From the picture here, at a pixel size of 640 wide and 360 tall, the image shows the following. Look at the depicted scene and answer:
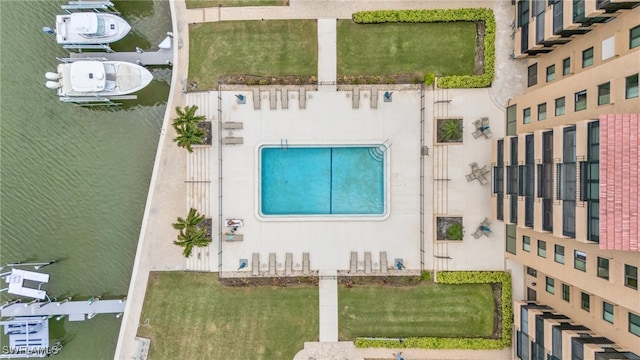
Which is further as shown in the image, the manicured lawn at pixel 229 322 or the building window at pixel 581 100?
the manicured lawn at pixel 229 322

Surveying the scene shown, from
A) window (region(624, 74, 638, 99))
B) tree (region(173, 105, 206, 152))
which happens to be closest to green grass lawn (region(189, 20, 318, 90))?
tree (region(173, 105, 206, 152))

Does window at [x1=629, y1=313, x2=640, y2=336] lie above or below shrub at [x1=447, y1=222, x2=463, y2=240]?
below

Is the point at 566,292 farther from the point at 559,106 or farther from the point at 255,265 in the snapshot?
the point at 255,265

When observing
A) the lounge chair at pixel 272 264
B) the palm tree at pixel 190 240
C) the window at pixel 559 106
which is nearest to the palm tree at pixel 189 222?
the palm tree at pixel 190 240

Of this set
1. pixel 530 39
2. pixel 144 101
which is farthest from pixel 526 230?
pixel 144 101

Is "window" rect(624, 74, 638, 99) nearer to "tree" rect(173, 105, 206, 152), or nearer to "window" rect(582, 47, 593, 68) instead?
"window" rect(582, 47, 593, 68)

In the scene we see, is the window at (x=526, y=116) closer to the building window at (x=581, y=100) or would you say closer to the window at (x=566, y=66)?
the window at (x=566, y=66)
